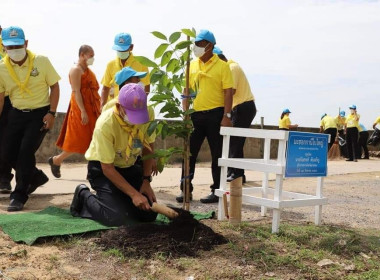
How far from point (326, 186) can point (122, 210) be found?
4.77 m

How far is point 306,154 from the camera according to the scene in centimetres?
474

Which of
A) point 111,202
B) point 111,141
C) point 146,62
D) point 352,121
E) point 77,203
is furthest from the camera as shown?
point 352,121

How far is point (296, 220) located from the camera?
5.32 m

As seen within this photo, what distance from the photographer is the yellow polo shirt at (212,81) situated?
5.91 meters

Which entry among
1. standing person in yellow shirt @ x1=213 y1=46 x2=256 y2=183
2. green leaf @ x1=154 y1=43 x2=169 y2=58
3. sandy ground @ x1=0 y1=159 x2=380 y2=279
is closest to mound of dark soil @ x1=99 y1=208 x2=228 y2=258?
sandy ground @ x1=0 y1=159 x2=380 y2=279

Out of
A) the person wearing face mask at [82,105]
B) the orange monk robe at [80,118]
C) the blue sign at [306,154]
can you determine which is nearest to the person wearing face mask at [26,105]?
the person wearing face mask at [82,105]

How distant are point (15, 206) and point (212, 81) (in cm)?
244

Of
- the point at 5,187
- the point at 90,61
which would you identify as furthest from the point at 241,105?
the point at 5,187

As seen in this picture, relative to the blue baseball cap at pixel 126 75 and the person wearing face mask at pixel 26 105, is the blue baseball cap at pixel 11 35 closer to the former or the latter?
the person wearing face mask at pixel 26 105

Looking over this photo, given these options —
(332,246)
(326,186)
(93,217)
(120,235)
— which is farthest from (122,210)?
(326,186)

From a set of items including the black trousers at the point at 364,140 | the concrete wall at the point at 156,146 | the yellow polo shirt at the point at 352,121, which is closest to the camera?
the concrete wall at the point at 156,146

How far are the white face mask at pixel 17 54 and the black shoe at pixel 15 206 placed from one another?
1.40m

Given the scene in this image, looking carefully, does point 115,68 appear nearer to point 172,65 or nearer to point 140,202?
point 172,65

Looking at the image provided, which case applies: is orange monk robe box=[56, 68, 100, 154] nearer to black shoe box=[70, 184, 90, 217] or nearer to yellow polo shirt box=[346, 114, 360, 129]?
black shoe box=[70, 184, 90, 217]
